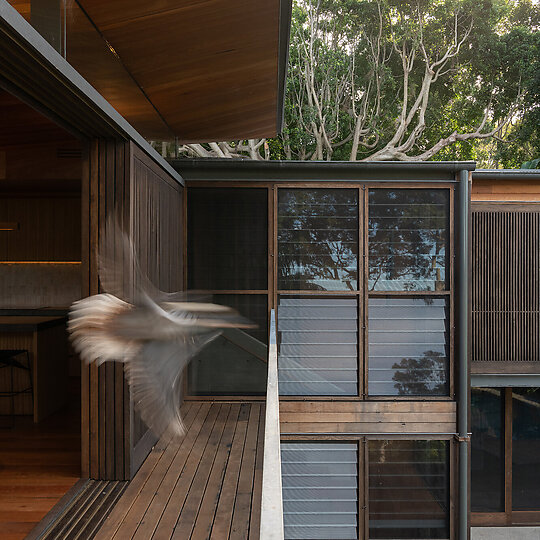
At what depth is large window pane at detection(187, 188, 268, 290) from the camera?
544 centimetres

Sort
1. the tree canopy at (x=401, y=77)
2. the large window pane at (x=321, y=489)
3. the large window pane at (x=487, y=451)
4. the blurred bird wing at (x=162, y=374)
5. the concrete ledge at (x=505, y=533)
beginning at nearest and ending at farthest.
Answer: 1. the blurred bird wing at (x=162, y=374)
2. the large window pane at (x=321, y=489)
3. the concrete ledge at (x=505, y=533)
4. the large window pane at (x=487, y=451)
5. the tree canopy at (x=401, y=77)

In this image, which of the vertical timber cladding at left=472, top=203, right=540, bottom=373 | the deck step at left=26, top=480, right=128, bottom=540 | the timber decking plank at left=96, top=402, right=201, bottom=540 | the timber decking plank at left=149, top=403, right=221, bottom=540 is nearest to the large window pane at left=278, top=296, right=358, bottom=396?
the timber decking plank at left=149, top=403, right=221, bottom=540

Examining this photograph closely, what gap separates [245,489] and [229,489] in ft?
0.35

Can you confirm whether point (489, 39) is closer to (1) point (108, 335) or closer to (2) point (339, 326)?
(2) point (339, 326)

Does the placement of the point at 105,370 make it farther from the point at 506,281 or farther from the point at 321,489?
the point at 506,281

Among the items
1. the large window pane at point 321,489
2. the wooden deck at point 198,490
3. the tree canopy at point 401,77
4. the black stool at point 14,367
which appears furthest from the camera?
the tree canopy at point 401,77

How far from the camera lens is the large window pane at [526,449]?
20.4 feet

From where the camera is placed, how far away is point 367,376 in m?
5.43

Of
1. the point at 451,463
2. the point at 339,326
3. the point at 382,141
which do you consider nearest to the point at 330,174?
the point at 339,326

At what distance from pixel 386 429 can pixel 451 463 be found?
0.84 meters

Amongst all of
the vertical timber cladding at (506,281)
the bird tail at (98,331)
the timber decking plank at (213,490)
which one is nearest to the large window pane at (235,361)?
the timber decking plank at (213,490)

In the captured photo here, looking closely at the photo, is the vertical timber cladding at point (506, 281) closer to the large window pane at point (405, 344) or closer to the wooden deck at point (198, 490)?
the large window pane at point (405, 344)

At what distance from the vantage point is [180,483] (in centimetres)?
322

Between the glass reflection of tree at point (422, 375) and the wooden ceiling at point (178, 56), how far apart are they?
11.0 feet
